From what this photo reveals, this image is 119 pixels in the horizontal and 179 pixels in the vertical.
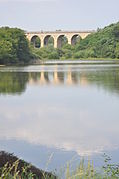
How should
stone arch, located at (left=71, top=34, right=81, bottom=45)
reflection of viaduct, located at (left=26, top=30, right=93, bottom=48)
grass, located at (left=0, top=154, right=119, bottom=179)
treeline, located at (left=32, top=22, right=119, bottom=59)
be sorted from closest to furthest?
grass, located at (left=0, top=154, right=119, bottom=179), treeline, located at (left=32, top=22, right=119, bottom=59), reflection of viaduct, located at (left=26, top=30, right=93, bottom=48), stone arch, located at (left=71, top=34, right=81, bottom=45)

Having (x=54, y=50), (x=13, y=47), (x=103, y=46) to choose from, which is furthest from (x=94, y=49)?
(x=13, y=47)

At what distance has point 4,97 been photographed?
65.7 feet

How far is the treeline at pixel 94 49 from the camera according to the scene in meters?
85.9

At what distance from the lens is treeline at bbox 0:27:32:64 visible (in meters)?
60.1

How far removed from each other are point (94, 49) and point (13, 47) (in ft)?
110

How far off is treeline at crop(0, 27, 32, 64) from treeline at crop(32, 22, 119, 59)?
44.0 ft

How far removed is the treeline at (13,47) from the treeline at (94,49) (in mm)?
13415

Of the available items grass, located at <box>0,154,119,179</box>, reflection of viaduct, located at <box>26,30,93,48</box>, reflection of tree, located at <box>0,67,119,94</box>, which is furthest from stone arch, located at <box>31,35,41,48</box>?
grass, located at <box>0,154,119,179</box>

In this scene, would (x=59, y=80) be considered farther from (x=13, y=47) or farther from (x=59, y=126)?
(x=13, y=47)

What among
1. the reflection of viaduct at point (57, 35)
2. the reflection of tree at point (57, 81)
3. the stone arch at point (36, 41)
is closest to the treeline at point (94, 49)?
the reflection of viaduct at point (57, 35)

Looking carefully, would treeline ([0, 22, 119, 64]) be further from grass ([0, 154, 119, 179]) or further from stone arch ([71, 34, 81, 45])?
grass ([0, 154, 119, 179])

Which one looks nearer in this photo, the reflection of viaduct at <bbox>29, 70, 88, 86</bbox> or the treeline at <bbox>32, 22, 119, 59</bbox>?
the reflection of viaduct at <bbox>29, 70, 88, 86</bbox>

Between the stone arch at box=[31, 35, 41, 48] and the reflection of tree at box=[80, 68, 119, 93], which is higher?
the reflection of tree at box=[80, 68, 119, 93]

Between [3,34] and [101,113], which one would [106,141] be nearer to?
[101,113]
